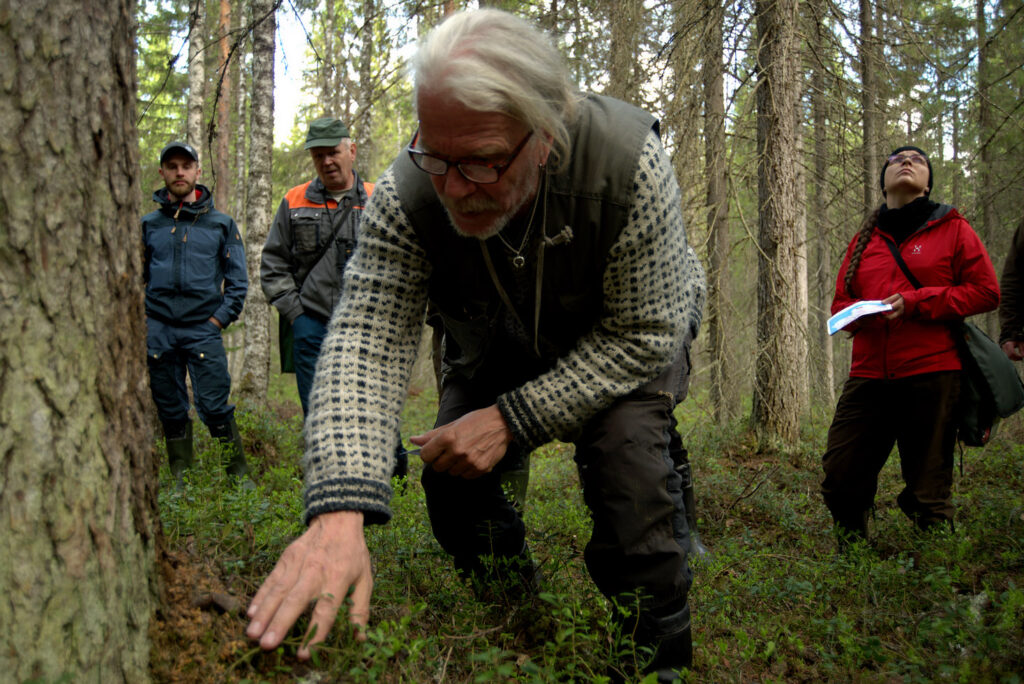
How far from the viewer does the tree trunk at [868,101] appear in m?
6.66

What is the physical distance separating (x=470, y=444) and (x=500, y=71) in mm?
1140

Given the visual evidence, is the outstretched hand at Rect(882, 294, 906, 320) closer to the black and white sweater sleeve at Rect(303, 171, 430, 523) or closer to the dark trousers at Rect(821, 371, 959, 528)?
the dark trousers at Rect(821, 371, 959, 528)

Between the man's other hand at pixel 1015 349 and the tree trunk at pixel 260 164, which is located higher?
the tree trunk at pixel 260 164

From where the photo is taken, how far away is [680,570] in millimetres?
2338

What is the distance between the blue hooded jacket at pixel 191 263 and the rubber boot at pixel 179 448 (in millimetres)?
792

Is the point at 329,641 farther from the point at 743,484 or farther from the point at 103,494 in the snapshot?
the point at 743,484

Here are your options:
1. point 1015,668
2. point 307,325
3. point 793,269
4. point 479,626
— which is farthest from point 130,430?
point 793,269

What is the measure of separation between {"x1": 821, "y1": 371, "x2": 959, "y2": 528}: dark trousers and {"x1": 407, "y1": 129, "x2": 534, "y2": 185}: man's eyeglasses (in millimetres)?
3149

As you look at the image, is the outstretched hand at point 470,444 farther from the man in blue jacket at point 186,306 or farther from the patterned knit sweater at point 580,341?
the man in blue jacket at point 186,306

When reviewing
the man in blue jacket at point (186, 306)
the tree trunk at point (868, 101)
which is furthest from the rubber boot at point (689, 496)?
the tree trunk at point (868, 101)

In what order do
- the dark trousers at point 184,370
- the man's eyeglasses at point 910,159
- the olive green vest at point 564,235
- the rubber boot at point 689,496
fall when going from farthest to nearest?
the dark trousers at point 184,370 → the man's eyeglasses at point 910,159 → the rubber boot at point 689,496 → the olive green vest at point 564,235

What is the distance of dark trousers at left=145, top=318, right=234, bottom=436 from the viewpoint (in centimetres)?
521

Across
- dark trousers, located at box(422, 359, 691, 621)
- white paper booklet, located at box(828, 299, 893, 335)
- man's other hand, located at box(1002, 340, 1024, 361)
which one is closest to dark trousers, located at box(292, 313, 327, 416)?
dark trousers, located at box(422, 359, 691, 621)

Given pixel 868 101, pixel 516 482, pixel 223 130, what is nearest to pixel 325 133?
pixel 516 482
